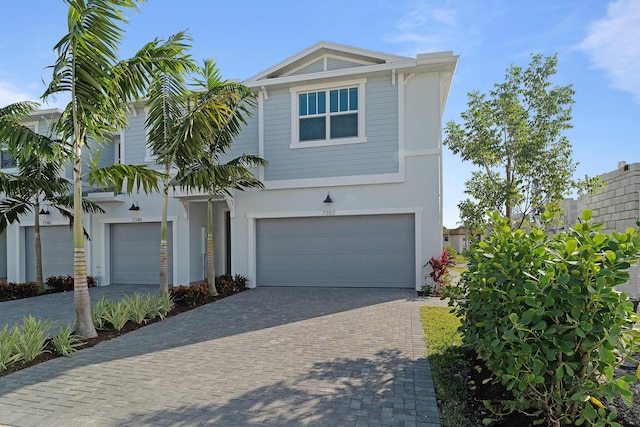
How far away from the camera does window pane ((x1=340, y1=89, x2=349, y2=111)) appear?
10.7 meters

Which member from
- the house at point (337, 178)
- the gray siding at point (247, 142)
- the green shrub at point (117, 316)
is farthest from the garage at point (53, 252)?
the green shrub at point (117, 316)

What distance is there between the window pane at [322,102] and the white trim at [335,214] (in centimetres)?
319

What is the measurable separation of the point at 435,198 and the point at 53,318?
33.1 ft

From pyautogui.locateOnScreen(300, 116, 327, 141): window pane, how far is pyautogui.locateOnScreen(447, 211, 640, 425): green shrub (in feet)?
28.1

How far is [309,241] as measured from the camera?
11156 millimetres

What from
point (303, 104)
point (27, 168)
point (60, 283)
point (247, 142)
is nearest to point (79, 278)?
point (27, 168)

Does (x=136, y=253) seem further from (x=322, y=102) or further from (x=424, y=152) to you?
(x=424, y=152)

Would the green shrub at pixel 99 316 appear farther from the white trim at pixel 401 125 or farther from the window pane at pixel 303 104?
the white trim at pixel 401 125

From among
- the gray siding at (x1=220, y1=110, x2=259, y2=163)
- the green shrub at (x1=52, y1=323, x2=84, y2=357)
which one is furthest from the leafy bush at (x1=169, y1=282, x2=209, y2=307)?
the gray siding at (x1=220, y1=110, x2=259, y2=163)

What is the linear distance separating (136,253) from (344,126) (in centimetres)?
885

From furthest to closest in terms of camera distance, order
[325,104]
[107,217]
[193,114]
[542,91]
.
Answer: [107,217] → [325,104] → [542,91] → [193,114]

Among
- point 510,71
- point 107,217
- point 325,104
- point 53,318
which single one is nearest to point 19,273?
point 107,217

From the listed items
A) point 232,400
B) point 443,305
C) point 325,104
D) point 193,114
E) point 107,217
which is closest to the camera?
point 232,400

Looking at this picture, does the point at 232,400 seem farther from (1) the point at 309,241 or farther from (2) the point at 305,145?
(2) the point at 305,145
